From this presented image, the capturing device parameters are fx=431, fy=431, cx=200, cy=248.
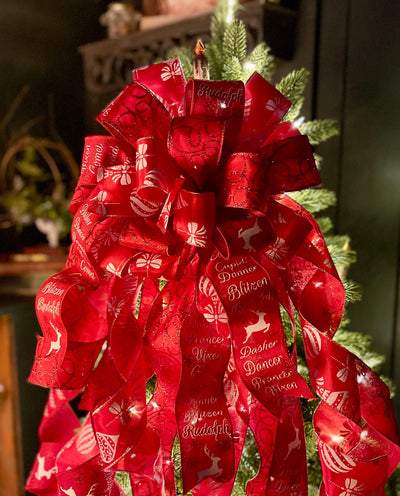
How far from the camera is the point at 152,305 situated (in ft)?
1.59

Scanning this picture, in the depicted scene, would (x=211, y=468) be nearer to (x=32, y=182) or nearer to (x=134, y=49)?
(x=134, y=49)

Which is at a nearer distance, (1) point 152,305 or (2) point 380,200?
(1) point 152,305

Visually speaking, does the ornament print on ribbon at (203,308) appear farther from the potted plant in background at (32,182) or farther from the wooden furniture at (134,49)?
the potted plant in background at (32,182)

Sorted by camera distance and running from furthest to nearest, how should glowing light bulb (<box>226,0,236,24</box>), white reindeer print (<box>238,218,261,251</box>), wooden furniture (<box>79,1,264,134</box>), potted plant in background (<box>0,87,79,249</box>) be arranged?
1. potted plant in background (<box>0,87,79,249</box>)
2. wooden furniture (<box>79,1,264,134</box>)
3. glowing light bulb (<box>226,0,236,24</box>)
4. white reindeer print (<box>238,218,261,251</box>)

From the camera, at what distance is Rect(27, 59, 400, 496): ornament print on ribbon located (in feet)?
1.39

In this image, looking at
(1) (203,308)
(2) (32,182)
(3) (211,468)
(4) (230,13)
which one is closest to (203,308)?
(1) (203,308)

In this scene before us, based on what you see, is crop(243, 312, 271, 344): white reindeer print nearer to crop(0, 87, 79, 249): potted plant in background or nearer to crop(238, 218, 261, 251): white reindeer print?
crop(238, 218, 261, 251): white reindeer print

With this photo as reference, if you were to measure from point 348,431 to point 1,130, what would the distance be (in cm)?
171

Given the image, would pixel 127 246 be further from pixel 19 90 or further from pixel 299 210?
pixel 19 90

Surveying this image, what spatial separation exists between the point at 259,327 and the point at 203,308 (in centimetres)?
6

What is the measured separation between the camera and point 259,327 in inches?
17.1

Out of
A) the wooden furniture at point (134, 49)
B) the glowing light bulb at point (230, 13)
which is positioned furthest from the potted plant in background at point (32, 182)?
the glowing light bulb at point (230, 13)

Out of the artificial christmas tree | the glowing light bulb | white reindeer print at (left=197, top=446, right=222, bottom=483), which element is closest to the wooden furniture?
the glowing light bulb

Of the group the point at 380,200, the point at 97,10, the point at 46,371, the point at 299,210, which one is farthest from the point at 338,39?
the point at 97,10
